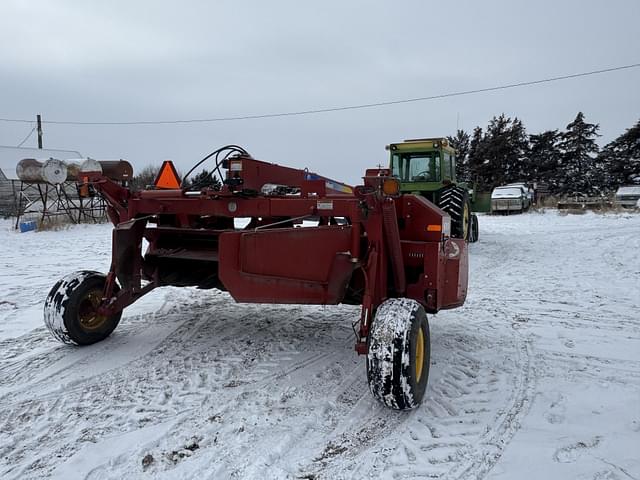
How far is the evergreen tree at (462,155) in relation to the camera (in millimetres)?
43250

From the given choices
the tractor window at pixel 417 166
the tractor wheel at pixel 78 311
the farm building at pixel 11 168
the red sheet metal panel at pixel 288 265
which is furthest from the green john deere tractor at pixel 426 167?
the farm building at pixel 11 168

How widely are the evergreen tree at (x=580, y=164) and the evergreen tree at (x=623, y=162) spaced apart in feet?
2.14

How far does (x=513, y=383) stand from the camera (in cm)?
354

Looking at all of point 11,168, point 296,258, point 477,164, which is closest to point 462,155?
point 477,164

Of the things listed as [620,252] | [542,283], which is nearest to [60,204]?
[542,283]

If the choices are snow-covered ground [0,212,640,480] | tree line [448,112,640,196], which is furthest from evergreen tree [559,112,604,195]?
snow-covered ground [0,212,640,480]

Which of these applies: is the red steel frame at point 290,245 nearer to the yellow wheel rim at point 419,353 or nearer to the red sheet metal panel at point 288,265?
the red sheet metal panel at point 288,265

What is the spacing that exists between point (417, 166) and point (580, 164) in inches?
1303

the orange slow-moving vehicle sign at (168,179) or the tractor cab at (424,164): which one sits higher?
the tractor cab at (424,164)

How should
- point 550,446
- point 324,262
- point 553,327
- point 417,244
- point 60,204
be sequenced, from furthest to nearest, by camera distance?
point 60,204, point 553,327, point 417,244, point 324,262, point 550,446

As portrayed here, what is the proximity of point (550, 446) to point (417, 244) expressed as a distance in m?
1.65

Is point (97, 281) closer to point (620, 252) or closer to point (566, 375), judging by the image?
point (566, 375)

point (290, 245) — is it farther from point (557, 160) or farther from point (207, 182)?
point (557, 160)

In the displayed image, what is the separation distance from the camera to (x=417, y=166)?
433 inches
